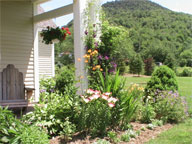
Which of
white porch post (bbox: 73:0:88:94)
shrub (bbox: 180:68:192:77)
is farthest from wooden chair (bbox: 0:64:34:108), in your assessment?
shrub (bbox: 180:68:192:77)

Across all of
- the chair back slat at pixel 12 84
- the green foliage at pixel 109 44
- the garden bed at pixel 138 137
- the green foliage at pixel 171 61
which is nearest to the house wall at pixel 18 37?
the chair back slat at pixel 12 84

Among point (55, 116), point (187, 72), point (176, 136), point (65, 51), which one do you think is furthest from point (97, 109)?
point (65, 51)

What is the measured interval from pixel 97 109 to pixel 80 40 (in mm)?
1586

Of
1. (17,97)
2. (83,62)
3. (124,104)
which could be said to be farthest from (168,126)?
(17,97)

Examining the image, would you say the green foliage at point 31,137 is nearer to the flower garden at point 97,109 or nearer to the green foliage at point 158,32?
the flower garden at point 97,109

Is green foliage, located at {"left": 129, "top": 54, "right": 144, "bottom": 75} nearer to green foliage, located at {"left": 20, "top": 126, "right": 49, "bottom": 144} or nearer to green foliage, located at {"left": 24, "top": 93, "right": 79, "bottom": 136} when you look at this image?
green foliage, located at {"left": 24, "top": 93, "right": 79, "bottom": 136}

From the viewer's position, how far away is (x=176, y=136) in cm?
312

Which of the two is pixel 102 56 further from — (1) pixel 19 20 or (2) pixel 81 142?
(1) pixel 19 20

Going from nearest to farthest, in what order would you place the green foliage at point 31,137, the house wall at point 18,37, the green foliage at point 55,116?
the green foliage at point 31,137
the green foliage at point 55,116
the house wall at point 18,37

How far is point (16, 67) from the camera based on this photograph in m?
5.36

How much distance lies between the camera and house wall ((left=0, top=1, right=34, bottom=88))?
5.15 metres

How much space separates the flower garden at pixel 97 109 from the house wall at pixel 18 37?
43.8 inches

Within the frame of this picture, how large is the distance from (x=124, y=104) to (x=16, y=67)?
3297mm

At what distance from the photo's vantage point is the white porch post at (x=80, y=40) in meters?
3.99
